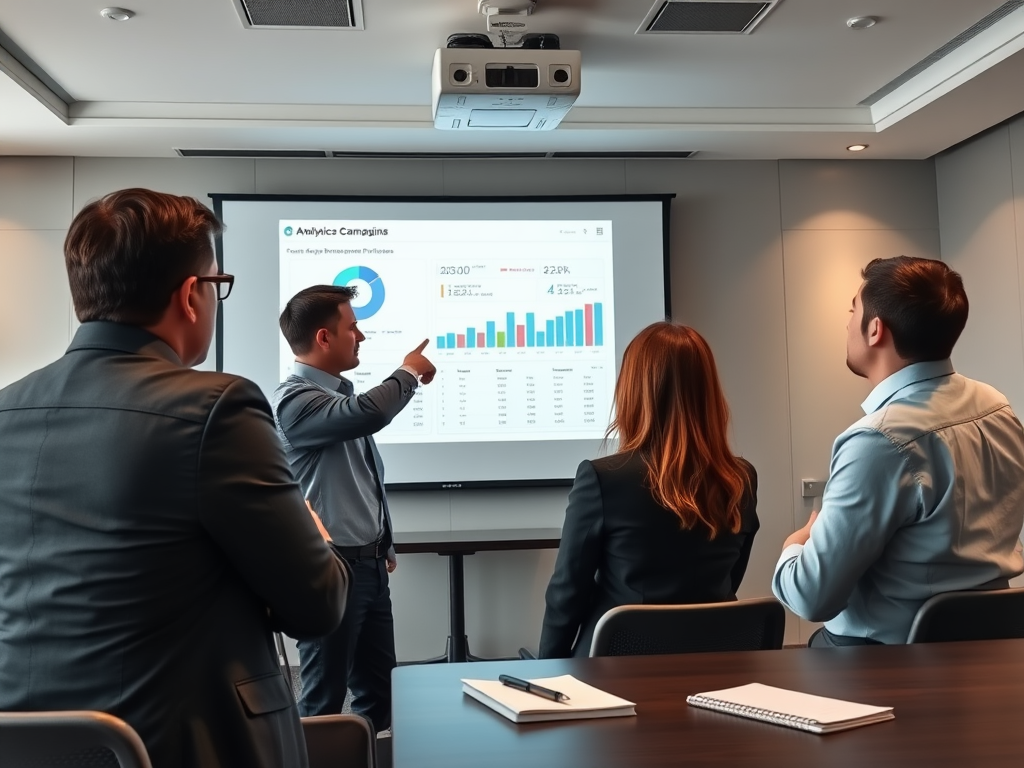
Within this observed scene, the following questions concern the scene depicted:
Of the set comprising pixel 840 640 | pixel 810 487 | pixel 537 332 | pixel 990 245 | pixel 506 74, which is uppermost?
pixel 506 74

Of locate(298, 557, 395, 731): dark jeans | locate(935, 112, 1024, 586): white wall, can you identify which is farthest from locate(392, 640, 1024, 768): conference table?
locate(935, 112, 1024, 586): white wall

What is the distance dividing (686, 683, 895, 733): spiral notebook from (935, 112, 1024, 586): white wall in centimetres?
368

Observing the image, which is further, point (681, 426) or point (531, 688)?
point (681, 426)

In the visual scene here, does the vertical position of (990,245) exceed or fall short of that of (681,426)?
it exceeds it

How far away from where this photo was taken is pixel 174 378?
1161 millimetres

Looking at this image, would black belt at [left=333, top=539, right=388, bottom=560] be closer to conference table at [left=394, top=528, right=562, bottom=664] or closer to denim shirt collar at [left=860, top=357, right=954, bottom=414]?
conference table at [left=394, top=528, right=562, bottom=664]

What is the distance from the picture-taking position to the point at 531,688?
1.13 metres

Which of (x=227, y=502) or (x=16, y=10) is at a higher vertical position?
(x=16, y=10)

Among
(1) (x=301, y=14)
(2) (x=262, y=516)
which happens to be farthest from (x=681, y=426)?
(1) (x=301, y=14)

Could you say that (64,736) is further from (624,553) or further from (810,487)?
(810,487)

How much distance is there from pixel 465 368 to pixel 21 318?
206 cm

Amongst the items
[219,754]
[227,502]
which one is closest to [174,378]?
[227,502]

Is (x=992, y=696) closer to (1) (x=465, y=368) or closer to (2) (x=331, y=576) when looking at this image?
(2) (x=331, y=576)

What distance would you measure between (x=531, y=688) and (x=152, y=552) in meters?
0.48
